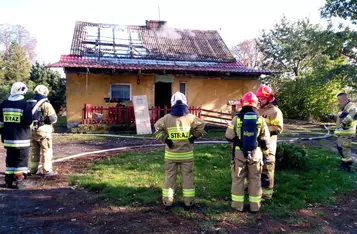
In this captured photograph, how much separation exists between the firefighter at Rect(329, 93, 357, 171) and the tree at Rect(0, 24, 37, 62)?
39.0 metres

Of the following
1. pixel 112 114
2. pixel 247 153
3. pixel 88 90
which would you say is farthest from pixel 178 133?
pixel 88 90

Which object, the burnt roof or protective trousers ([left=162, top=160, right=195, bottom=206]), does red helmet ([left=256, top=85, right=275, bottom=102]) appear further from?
the burnt roof

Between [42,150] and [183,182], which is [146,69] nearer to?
[42,150]

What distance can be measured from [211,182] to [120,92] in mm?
9614

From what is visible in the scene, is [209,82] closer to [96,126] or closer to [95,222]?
[96,126]

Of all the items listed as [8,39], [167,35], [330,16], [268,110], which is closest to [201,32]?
[167,35]

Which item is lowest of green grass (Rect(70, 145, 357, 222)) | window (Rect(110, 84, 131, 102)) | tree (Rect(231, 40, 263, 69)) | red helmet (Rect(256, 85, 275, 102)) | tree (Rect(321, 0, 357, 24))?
green grass (Rect(70, 145, 357, 222))

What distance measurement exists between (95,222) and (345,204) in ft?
13.2

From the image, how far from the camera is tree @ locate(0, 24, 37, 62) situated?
122 ft

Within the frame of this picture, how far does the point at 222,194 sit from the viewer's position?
488 cm

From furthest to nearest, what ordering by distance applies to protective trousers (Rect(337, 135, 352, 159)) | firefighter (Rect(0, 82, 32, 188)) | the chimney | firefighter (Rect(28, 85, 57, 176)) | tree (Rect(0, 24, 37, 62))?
tree (Rect(0, 24, 37, 62)), the chimney, protective trousers (Rect(337, 135, 352, 159)), firefighter (Rect(28, 85, 57, 176)), firefighter (Rect(0, 82, 32, 188))

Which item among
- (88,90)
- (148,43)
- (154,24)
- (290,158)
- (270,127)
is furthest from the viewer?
(154,24)

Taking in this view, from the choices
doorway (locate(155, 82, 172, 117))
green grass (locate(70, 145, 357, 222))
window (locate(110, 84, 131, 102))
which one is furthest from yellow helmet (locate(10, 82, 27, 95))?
doorway (locate(155, 82, 172, 117))

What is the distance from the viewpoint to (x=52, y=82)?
23156 mm
